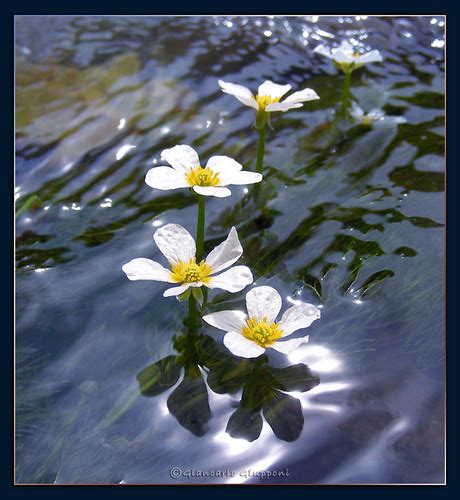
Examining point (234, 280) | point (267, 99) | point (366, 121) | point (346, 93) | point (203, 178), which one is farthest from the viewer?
point (346, 93)

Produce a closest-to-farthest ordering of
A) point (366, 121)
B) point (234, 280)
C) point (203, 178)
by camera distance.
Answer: point (234, 280) < point (203, 178) < point (366, 121)

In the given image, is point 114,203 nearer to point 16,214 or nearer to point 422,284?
point 16,214

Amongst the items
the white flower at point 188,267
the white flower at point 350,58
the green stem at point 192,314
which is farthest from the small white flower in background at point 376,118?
the green stem at point 192,314

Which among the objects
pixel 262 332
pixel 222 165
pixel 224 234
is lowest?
pixel 224 234

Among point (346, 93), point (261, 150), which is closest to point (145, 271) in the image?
point (261, 150)

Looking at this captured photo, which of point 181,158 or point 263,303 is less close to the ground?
point 181,158

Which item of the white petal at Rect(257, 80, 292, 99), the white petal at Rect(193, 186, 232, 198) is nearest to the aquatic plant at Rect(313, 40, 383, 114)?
the white petal at Rect(257, 80, 292, 99)

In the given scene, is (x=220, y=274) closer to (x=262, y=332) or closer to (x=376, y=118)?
(x=262, y=332)
